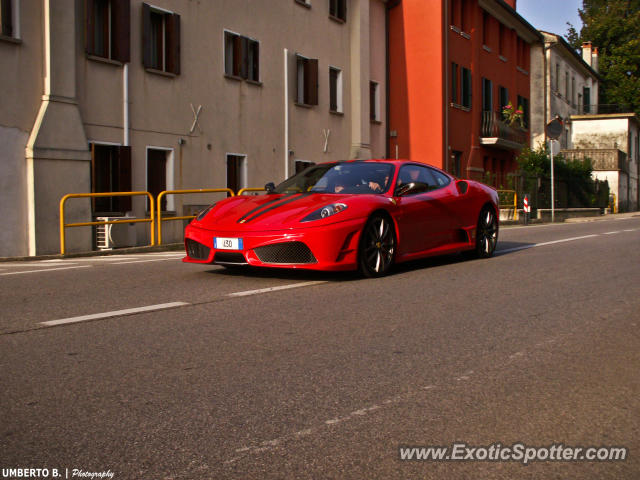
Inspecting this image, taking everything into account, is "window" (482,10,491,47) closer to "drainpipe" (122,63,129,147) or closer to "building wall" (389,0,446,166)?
"building wall" (389,0,446,166)

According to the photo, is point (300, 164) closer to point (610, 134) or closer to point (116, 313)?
point (116, 313)

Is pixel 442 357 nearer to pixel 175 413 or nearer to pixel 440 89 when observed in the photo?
pixel 175 413

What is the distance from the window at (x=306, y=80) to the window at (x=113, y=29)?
8.02 m

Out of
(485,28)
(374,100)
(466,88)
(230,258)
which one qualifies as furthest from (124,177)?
(485,28)

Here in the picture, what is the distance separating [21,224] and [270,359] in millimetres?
12241

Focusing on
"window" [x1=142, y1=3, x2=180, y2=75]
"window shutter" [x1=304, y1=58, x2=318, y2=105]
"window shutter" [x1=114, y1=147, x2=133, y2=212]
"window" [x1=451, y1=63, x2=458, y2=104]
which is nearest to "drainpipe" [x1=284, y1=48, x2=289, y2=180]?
"window shutter" [x1=304, y1=58, x2=318, y2=105]

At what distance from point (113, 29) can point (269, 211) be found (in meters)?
11.0

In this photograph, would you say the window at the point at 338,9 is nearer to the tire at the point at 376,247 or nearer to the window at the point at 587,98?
the tire at the point at 376,247

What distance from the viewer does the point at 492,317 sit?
6.56 m

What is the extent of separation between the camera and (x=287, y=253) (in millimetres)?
8250

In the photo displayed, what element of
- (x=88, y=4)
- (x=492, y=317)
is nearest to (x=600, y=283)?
(x=492, y=317)

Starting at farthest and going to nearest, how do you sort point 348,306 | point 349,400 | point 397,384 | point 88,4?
point 88,4 < point 348,306 < point 397,384 < point 349,400

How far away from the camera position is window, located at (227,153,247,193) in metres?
22.1

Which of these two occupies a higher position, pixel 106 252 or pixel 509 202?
pixel 509 202
